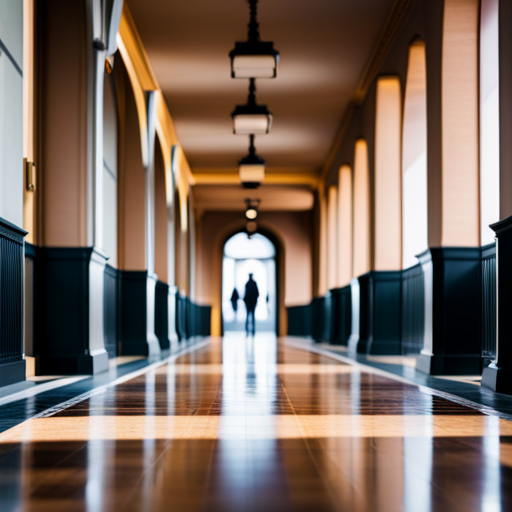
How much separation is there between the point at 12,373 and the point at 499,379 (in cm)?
378

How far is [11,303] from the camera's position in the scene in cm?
632

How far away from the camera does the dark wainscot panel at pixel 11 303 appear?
6.04 metres

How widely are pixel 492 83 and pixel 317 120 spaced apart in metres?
6.89

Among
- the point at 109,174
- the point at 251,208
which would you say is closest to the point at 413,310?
the point at 109,174

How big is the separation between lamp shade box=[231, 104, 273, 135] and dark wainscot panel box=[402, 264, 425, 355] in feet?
9.29

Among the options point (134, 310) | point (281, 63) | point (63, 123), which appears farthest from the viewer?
point (134, 310)

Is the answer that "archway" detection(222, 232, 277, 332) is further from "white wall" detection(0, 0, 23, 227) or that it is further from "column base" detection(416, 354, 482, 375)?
"white wall" detection(0, 0, 23, 227)

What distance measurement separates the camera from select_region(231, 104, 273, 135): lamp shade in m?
9.44

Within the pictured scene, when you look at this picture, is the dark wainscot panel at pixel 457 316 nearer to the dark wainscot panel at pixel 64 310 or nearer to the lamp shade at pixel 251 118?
the lamp shade at pixel 251 118

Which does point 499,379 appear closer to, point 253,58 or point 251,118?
point 253,58

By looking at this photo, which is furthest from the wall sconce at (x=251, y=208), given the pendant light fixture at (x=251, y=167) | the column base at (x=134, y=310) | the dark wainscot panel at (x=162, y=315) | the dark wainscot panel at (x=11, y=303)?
the dark wainscot panel at (x=11, y=303)

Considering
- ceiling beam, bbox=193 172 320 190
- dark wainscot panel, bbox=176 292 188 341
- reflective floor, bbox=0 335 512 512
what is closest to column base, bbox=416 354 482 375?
reflective floor, bbox=0 335 512 512

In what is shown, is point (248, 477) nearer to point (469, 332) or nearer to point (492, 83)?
point (469, 332)

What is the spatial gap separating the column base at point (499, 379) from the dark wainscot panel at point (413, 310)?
4.00 metres
